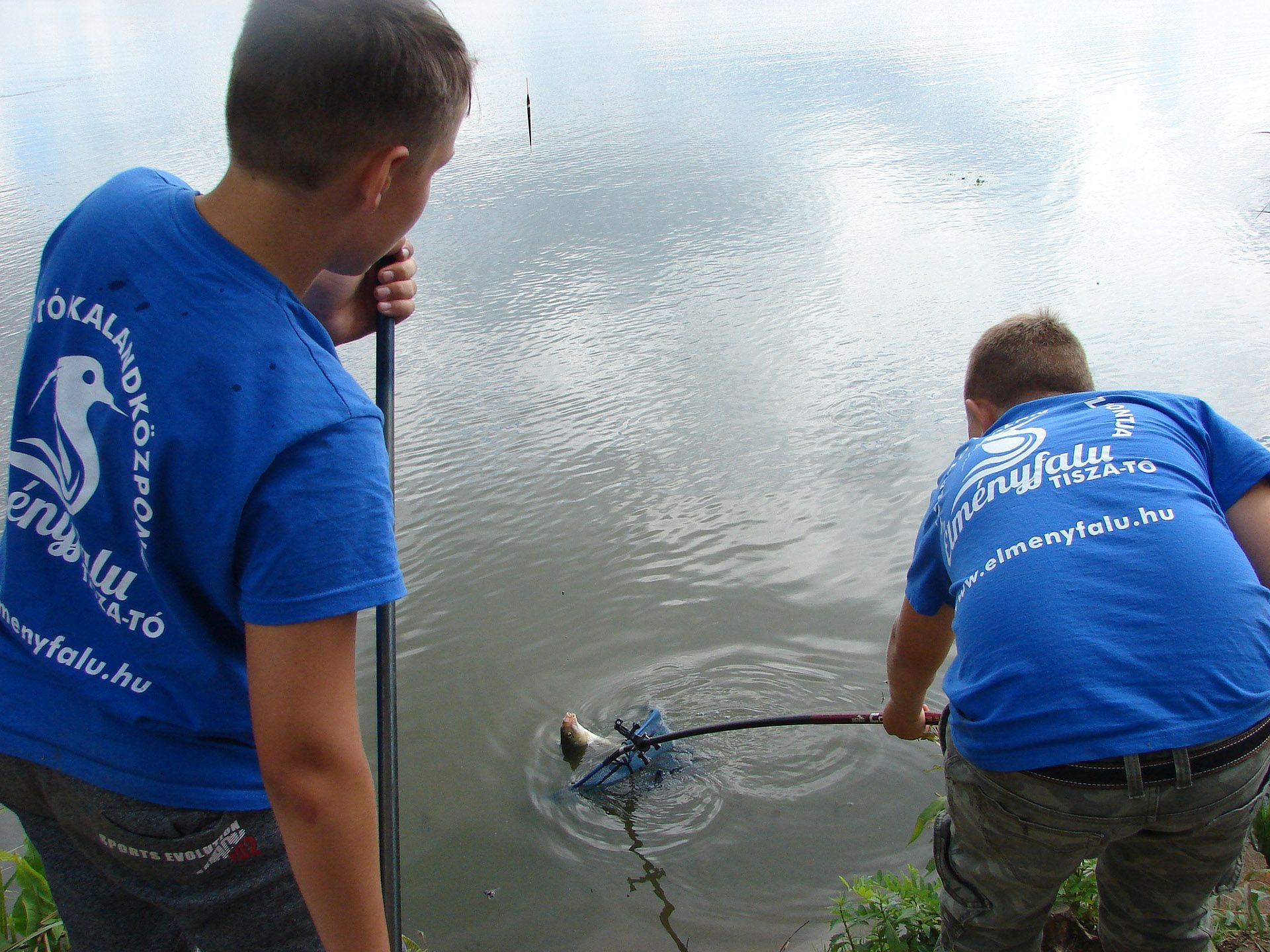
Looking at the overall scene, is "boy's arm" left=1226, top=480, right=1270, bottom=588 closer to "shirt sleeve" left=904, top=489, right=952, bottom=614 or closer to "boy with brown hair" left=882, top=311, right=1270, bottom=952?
"boy with brown hair" left=882, top=311, right=1270, bottom=952

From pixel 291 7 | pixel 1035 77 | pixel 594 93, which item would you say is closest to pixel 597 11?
pixel 594 93

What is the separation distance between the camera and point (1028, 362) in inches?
86.7

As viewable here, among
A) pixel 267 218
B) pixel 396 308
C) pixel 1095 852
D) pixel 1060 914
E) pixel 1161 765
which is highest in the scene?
pixel 267 218

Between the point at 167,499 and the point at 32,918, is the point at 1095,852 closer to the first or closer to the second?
the point at 167,499

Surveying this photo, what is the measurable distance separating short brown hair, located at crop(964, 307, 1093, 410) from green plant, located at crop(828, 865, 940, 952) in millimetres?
1242

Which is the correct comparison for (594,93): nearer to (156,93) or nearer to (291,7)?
(156,93)

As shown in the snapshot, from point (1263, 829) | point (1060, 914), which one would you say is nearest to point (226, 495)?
point (1060, 914)

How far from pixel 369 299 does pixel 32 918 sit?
75.6 inches

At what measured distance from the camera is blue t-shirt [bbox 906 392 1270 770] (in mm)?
1662

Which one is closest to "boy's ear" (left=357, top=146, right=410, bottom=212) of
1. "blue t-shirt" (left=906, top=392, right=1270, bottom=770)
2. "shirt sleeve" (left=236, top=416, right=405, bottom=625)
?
"shirt sleeve" (left=236, top=416, right=405, bottom=625)

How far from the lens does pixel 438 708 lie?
4098 mm

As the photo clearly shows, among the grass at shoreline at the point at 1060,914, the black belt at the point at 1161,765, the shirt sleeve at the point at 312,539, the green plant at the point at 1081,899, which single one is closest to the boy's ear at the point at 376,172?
the shirt sleeve at the point at 312,539

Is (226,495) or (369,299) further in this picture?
(369,299)

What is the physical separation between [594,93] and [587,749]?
13.1 metres
